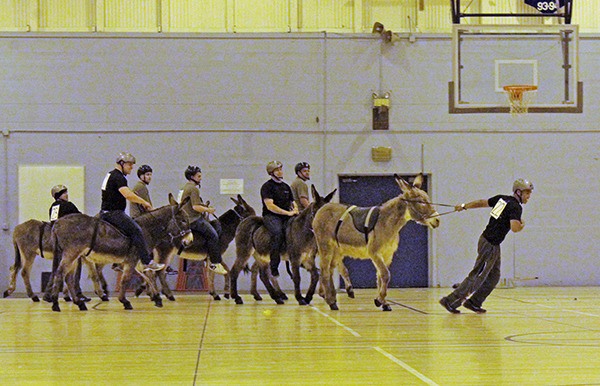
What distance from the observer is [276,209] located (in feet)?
58.3

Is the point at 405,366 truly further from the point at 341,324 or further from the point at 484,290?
the point at 484,290

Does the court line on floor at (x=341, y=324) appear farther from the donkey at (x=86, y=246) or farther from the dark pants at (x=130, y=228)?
the donkey at (x=86, y=246)

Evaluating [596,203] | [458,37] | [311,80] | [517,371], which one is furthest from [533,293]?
[517,371]

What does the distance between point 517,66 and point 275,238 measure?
7.43 metres

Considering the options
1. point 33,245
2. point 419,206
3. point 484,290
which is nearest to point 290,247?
point 419,206

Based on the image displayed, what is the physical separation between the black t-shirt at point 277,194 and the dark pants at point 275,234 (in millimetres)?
148

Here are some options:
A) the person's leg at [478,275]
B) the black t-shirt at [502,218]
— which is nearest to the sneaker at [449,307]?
the person's leg at [478,275]

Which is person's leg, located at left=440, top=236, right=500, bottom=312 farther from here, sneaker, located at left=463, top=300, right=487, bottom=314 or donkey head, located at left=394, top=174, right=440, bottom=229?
donkey head, located at left=394, top=174, right=440, bottom=229

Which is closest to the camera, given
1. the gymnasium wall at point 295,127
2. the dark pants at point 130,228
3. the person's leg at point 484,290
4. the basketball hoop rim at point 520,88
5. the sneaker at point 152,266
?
the person's leg at point 484,290

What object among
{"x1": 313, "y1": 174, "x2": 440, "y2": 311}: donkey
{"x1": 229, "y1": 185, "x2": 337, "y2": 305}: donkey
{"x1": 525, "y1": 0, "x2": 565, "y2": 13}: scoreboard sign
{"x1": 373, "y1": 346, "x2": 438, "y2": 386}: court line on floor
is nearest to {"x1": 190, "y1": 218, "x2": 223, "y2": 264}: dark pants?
{"x1": 229, "y1": 185, "x2": 337, "y2": 305}: donkey

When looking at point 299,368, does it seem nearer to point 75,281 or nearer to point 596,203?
point 75,281

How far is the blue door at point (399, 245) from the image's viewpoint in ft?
77.1

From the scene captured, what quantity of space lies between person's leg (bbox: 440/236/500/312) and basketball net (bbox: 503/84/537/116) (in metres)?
5.60

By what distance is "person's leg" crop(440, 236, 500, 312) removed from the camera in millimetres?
15031
